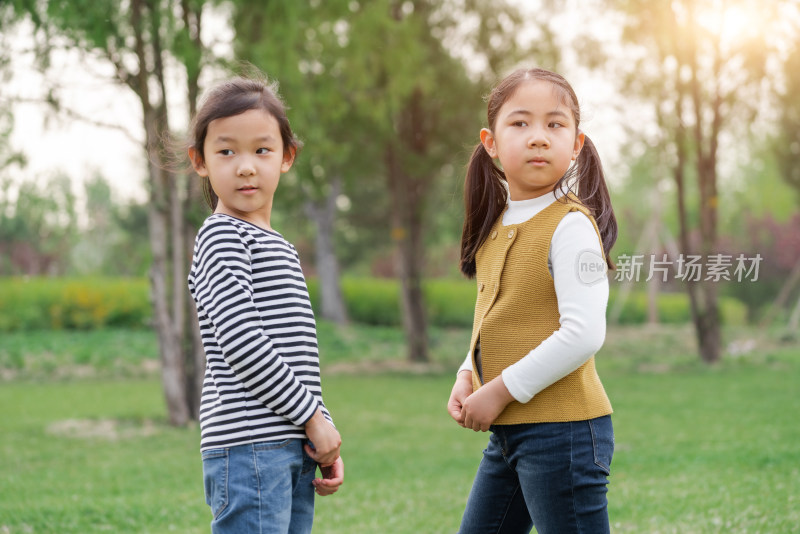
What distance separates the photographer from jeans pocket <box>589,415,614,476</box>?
1957 mm

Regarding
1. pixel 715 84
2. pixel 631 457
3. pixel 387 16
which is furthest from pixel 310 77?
pixel 715 84

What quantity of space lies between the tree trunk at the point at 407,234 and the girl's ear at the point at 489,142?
11.5 m

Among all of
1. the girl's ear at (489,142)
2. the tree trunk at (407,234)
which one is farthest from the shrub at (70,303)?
the girl's ear at (489,142)

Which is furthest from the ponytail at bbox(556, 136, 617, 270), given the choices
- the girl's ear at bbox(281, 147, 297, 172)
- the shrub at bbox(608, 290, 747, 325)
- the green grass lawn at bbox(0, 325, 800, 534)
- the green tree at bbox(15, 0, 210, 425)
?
the shrub at bbox(608, 290, 747, 325)

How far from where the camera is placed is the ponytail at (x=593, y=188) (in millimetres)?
2156

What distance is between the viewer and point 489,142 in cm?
228

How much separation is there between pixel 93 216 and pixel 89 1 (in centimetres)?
3005

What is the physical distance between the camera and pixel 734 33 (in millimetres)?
12555

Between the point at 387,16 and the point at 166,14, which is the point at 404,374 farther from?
the point at 166,14

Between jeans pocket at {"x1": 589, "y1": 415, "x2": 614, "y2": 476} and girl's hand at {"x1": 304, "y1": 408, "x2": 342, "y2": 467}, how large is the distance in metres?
0.59

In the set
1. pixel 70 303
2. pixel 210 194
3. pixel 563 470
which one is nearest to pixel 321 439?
pixel 563 470

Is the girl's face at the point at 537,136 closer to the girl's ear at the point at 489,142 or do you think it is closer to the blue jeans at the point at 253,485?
the girl's ear at the point at 489,142

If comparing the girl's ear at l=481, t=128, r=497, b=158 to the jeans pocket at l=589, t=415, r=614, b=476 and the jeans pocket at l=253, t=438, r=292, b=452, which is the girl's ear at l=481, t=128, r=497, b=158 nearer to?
the jeans pocket at l=589, t=415, r=614, b=476

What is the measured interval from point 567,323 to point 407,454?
5006 millimetres
